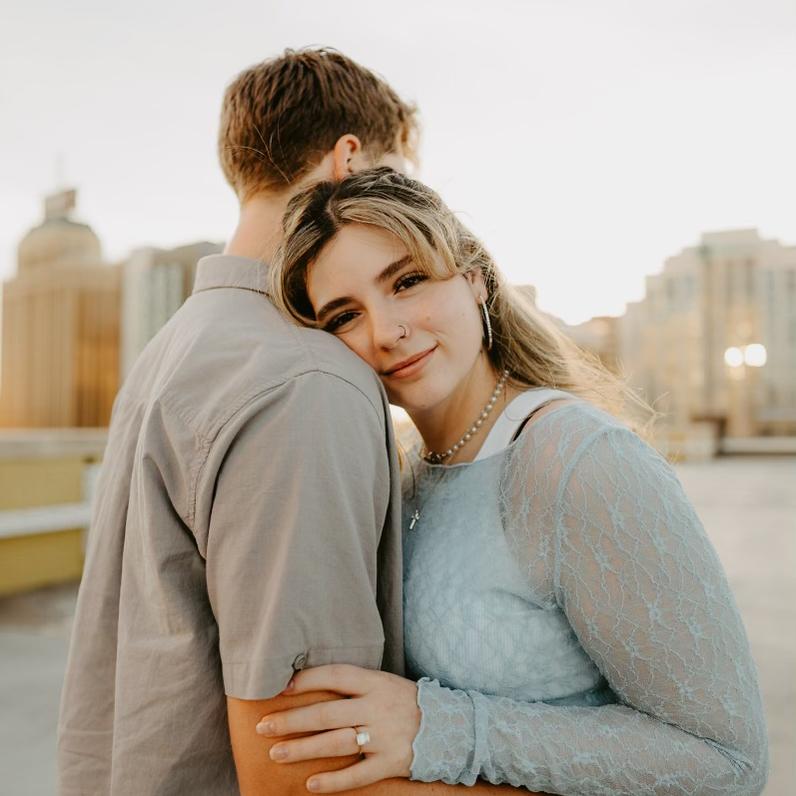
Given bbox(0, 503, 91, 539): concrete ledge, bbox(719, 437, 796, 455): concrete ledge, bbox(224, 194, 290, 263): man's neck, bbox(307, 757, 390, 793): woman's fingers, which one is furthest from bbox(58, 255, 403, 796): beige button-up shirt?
bbox(719, 437, 796, 455): concrete ledge

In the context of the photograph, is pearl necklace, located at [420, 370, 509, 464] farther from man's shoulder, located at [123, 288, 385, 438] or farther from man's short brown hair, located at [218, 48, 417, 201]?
man's short brown hair, located at [218, 48, 417, 201]

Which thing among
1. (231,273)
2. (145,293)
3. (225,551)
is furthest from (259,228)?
(145,293)

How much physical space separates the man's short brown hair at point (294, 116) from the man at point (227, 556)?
0.35m

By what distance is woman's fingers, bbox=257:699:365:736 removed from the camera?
0.75 metres

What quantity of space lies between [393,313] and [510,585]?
425mm

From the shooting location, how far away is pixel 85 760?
3.07 ft

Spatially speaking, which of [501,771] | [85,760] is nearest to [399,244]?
[501,771]

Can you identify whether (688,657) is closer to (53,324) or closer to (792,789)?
(792,789)

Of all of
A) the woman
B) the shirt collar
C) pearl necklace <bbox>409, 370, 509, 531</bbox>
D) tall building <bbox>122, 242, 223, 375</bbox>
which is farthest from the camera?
tall building <bbox>122, 242, 223, 375</bbox>

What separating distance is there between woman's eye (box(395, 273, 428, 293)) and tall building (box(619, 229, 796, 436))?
67.2 feet

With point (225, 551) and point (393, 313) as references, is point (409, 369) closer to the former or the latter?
point (393, 313)

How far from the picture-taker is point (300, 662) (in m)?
0.74

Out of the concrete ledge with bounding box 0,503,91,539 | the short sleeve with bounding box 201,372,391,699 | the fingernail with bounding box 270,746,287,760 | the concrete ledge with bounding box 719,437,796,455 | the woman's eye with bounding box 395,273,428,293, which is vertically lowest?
the concrete ledge with bounding box 719,437,796,455

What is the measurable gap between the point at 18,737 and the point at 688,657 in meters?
2.69
